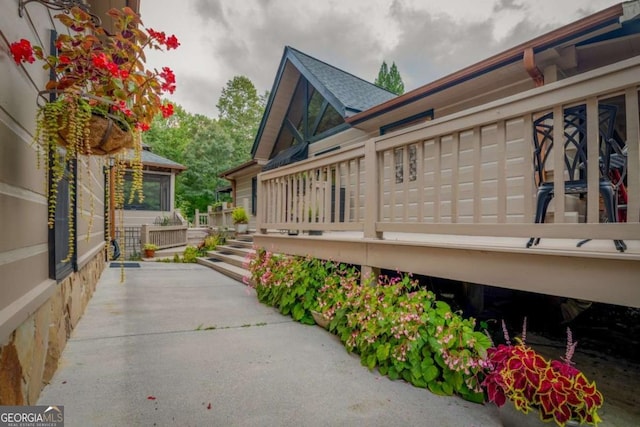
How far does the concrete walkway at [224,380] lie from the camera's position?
1759 mm

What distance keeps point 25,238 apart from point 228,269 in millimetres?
4826

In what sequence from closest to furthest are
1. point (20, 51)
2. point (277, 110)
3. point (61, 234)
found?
point (20, 51) < point (61, 234) < point (277, 110)

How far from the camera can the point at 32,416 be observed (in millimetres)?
1557

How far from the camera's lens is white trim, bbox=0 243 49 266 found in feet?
4.45

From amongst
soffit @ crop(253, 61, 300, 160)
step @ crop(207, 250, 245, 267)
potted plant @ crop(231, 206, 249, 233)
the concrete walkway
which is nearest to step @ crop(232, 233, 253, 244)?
potted plant @ crop(231, 206, 249, 233)

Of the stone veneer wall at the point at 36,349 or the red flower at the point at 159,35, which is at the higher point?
the red flower at the point at 159,35

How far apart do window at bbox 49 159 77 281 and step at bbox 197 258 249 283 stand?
3.14 meters

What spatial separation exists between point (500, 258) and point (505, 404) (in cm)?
81

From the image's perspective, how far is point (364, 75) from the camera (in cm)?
2328

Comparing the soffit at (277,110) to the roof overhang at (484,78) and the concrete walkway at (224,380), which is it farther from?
the concrete walkway at (224,380)

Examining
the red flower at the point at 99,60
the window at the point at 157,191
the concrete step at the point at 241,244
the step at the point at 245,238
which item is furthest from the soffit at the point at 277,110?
the red flower at the point at 99,60

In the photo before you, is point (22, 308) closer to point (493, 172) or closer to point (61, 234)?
point (61, 234)

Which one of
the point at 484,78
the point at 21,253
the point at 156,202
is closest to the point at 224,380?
the point at 21,253

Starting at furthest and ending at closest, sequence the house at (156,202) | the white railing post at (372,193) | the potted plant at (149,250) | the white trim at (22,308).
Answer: the house at (156,202)
the potted plant at (149,250)
the white railing post at (372,193)
the white trim at (22,308)
